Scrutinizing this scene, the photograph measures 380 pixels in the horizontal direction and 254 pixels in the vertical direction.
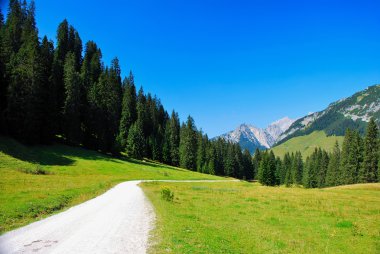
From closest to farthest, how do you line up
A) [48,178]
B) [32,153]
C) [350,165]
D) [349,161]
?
[48,178], [32,153], [350,165], [349,161]

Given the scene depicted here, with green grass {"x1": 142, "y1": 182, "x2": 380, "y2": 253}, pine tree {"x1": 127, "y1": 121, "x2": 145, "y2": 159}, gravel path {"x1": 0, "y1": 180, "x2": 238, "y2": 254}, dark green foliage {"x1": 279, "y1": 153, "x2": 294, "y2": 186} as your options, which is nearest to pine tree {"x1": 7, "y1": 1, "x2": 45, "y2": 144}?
pine tree {"x1": 127, "y1": 121, "x2": 145, "y2": 159}

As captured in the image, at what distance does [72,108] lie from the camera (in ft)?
240

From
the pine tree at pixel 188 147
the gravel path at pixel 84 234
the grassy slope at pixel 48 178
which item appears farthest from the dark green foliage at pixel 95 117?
the gravel path at pixel 84 234

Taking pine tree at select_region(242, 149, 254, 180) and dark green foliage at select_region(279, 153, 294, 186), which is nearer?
dark green foliage at select_region(279, 153, 294, 186)

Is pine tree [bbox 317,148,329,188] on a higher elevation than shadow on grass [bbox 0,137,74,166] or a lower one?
higher

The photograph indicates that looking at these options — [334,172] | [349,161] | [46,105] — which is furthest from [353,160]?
[46,105]

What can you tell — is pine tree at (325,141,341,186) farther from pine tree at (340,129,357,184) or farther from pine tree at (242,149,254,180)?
pine tree at (242,149,254,180)

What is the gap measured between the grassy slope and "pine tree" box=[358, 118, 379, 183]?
66.8m

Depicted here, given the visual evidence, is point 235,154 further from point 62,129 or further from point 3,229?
point 3,229

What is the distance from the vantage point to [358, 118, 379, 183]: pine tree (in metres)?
85.7

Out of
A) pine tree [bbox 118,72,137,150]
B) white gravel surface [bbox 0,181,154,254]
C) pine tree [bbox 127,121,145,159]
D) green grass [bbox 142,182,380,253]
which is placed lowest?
white gravel surface [bbox 0,181,154,254]

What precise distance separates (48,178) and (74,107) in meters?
37.0

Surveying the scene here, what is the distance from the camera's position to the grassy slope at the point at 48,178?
2028 cm

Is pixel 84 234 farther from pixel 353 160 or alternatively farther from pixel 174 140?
pixel 174 140
